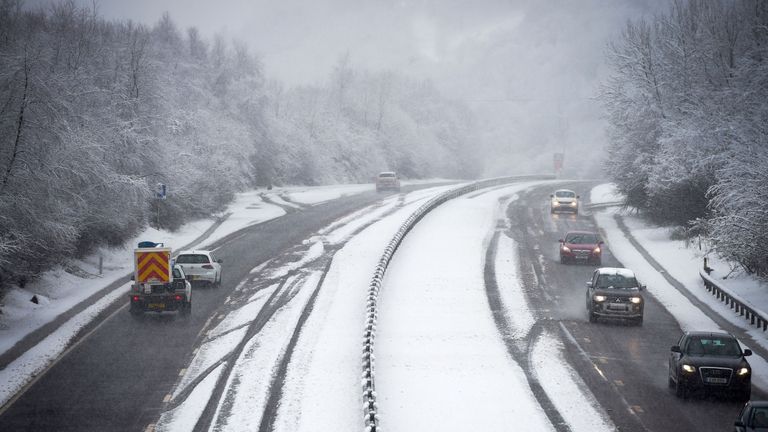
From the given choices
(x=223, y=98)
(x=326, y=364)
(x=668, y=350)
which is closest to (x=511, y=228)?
(x=668, y=350)

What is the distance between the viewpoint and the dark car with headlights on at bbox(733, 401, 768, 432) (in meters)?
12.1

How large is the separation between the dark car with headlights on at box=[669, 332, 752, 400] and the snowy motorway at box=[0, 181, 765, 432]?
0.36 meters

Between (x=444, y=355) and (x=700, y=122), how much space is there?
76.7ft

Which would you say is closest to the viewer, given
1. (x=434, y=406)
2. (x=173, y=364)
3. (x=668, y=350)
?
(x=434, y=406)

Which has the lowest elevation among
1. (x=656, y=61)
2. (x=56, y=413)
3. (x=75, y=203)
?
Result: (x=56, y=413)

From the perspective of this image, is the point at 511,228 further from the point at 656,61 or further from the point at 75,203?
the point at 75,203

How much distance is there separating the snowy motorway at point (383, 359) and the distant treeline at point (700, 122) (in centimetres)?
448

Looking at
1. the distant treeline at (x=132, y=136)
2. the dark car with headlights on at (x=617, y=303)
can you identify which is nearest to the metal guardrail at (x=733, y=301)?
the dark car with headlights on at (x=617, y=303)

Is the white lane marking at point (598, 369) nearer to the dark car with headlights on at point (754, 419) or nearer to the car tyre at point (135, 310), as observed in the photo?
the dark car with headlights on at point (754, 419)

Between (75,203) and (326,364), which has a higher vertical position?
(75,203)

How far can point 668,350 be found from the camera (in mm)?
21734

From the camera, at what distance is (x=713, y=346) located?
17.5 metres

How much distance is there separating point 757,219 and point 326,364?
15.4 m

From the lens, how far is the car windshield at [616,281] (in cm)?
2491
